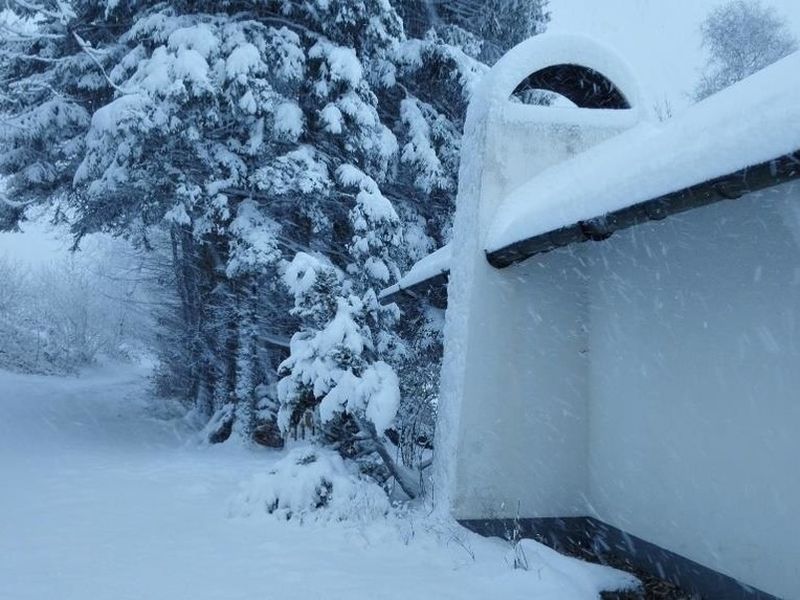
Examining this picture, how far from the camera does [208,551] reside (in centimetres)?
500

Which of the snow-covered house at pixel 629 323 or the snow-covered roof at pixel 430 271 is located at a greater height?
the snow-covered roof at pixel 430 271

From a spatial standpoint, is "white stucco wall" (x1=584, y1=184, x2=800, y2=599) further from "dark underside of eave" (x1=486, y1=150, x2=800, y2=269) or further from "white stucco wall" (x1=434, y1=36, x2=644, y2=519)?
"dark underside of eave" (x1=486, y1=150, x2=800, y2=269)

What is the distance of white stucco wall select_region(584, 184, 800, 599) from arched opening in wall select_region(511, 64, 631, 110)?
1.94 metres

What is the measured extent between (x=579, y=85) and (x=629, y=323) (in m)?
2.97

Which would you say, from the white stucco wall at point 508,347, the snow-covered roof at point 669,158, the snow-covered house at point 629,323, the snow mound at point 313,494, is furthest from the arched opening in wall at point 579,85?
the snow mound at point 313,494


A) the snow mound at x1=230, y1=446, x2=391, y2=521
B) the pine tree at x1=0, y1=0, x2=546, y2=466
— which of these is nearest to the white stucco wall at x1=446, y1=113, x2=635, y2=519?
the snow mound at x1=230, y1=446, x2=391, y2=521

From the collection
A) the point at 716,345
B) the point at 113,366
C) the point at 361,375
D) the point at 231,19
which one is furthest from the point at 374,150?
the point at 113,366

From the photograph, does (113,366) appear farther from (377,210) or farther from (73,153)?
(377,210)

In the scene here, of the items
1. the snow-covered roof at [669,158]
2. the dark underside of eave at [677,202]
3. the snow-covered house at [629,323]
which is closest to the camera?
the dark underside of eave at [677,202]

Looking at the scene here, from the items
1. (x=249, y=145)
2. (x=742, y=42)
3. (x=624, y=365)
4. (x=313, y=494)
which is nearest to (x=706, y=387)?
(x=624, y=365)

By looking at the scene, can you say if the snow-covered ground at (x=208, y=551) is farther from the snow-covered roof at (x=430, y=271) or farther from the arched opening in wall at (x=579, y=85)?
the arched opening in wall at (x=579, y=85)

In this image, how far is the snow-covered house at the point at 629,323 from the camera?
12.2 ft

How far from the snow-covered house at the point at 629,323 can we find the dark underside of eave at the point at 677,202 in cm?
1

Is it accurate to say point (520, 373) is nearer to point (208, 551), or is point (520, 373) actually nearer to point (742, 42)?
point (208, 551)
